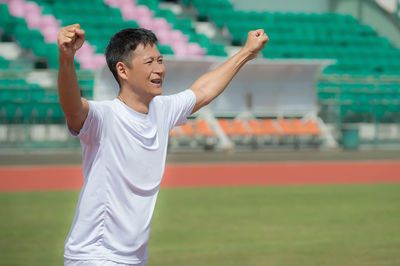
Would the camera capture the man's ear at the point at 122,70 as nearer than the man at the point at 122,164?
No

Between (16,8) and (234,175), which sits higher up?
(16,8)

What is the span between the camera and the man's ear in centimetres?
335

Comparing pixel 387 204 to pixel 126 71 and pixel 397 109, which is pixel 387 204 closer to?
pixel 126 71

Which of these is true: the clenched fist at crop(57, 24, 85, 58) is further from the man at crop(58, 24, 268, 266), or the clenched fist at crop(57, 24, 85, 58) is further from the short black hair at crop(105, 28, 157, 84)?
the short black hair at crop(105, 28, 157, 84)

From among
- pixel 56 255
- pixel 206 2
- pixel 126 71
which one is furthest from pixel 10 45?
pixel 126 71

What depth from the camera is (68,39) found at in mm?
2764

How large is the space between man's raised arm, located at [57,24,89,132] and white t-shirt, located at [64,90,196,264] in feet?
0.73

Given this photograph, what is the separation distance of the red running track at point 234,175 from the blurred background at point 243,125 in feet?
0.49

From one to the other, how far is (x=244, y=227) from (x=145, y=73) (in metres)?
5.57

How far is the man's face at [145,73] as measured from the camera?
3320mm

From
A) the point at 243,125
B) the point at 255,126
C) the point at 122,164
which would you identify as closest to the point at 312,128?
the point at 255,126

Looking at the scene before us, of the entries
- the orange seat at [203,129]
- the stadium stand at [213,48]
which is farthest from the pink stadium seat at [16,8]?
the orange seat at [203,129]

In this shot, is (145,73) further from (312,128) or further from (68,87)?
(312,128)

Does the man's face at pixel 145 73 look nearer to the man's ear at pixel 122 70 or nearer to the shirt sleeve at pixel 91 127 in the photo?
the man's ear at pixel 122 70
